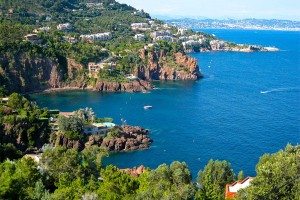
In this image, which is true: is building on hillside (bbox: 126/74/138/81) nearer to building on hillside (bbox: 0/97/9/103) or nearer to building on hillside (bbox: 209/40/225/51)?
building on hillside (bbox: 0/97/9/103)

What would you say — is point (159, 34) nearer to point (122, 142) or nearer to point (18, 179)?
point (122, 142)

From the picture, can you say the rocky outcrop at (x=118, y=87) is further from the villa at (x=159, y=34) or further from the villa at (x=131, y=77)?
the villa at (x=159, y=34)

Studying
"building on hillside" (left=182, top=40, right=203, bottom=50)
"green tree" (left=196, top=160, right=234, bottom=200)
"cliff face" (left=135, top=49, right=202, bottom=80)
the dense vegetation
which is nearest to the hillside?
"cliff face" (left=135, top=49, right=202, bottom=80)

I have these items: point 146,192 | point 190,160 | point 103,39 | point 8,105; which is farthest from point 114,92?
point 146,192

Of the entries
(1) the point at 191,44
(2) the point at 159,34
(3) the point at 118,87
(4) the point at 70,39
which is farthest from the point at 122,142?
(1) the point at 191,44

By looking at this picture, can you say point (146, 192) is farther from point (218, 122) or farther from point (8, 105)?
point (218, 122)

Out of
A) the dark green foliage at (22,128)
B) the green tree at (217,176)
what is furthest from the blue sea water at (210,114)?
the green tree at (217,176)

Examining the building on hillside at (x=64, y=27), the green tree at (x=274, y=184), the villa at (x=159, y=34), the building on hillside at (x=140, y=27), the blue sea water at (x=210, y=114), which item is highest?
the green tree at (x=274, y=184)
